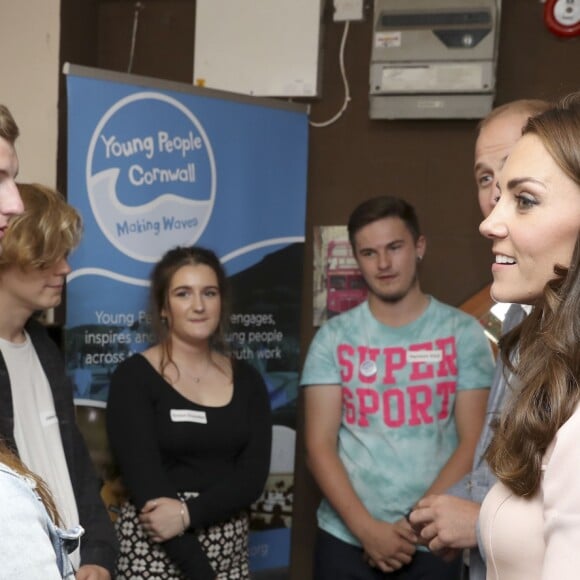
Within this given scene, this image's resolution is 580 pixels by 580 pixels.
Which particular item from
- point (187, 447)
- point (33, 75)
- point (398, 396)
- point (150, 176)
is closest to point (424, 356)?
point (398, 396)

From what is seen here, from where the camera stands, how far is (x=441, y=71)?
11.1ft

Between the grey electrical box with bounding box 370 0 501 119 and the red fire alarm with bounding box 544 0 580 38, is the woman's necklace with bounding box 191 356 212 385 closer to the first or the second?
the grey electrical box with bounding box 370 0 501 119

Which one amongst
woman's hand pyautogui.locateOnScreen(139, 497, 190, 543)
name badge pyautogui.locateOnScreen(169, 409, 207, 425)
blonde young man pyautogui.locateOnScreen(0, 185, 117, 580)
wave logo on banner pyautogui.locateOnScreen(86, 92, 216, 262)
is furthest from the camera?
wave logo on banner pyautogui.locateOnScreen(86, 92, 216, 262)

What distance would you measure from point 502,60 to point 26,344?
219 cm

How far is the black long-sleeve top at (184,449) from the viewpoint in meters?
2.57

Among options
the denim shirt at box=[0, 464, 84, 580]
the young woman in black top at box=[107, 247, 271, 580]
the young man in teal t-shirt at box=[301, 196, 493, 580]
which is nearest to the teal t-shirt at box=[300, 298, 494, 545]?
the young man in teal t-shirt at box=[301, 196, 493, 580]

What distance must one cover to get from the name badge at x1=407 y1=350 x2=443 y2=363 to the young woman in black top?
0.51m

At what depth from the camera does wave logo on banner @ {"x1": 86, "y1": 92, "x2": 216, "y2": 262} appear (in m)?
3.03

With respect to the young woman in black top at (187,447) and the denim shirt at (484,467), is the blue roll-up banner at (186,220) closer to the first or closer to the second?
the young woman in black top at (187,447)

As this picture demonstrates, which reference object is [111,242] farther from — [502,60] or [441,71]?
[502,60]

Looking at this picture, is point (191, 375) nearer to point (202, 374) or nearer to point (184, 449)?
point (202, 374)

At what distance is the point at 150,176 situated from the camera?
10.3 ft

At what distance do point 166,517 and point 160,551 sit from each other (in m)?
0.16

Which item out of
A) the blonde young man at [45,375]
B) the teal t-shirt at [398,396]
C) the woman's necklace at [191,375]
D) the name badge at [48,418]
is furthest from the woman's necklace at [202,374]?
Result: the name badge at [48,418]
